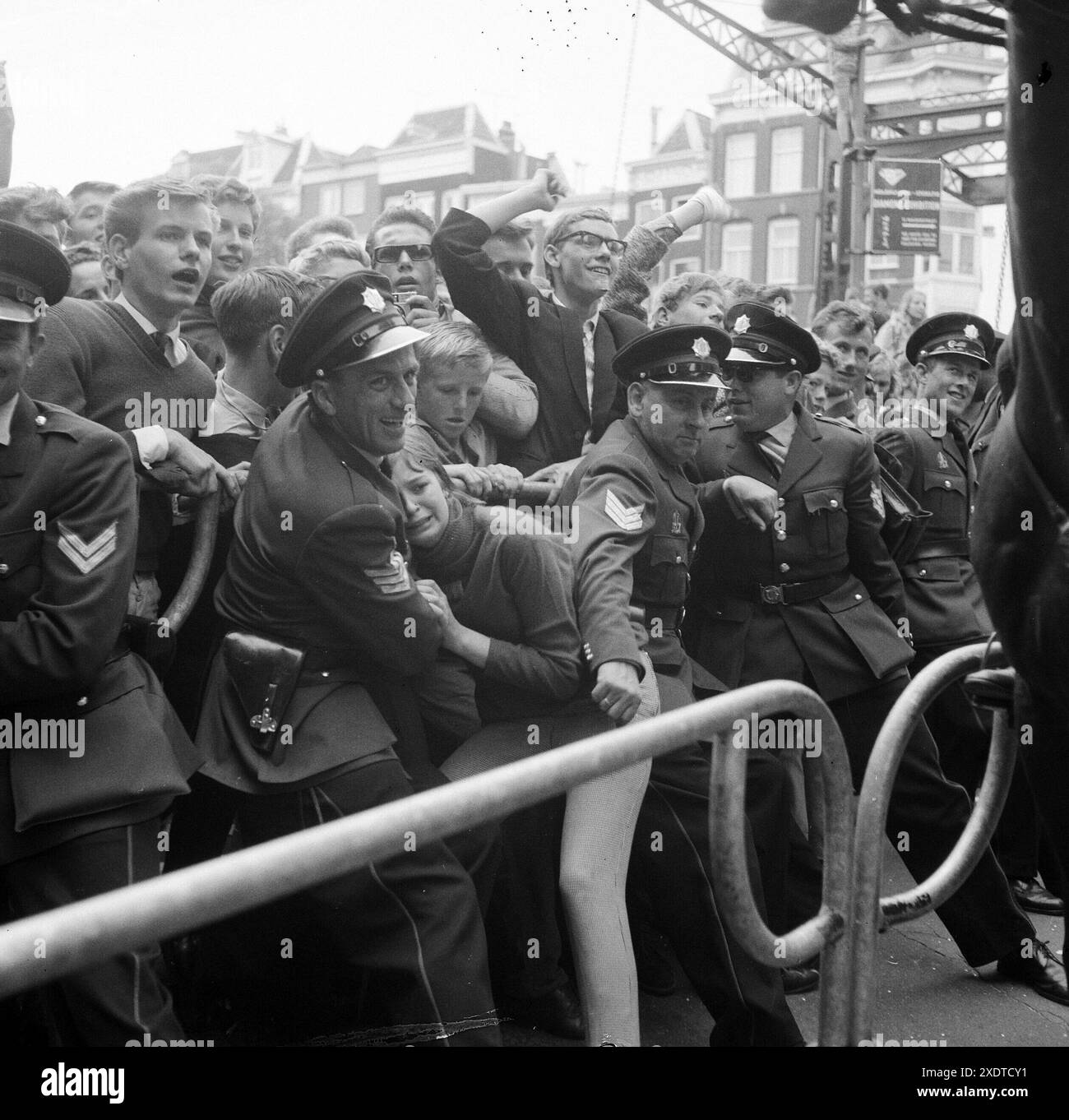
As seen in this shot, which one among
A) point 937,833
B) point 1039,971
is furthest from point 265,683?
point 1039,971

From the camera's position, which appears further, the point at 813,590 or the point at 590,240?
the point at 590,240

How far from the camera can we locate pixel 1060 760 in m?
2.77

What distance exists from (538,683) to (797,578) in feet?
4.46

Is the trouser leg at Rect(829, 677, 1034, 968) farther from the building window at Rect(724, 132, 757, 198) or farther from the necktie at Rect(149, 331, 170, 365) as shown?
the building window at Rect(724, 132, 757, 198)

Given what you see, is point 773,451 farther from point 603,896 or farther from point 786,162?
point 786,162

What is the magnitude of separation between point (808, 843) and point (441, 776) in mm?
1456

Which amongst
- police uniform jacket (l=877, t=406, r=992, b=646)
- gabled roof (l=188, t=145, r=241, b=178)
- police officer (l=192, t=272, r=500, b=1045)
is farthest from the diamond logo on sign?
gabled roof (l=188, t=145, r=241, b=178)

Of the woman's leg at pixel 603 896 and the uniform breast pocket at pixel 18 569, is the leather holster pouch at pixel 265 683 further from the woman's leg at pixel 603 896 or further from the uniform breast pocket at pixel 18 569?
the woman's leg at pixel 603 896

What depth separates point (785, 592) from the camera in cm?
466

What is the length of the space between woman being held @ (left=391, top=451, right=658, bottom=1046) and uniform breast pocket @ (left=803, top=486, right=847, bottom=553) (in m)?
1.09

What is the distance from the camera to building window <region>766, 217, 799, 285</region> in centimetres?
3709
